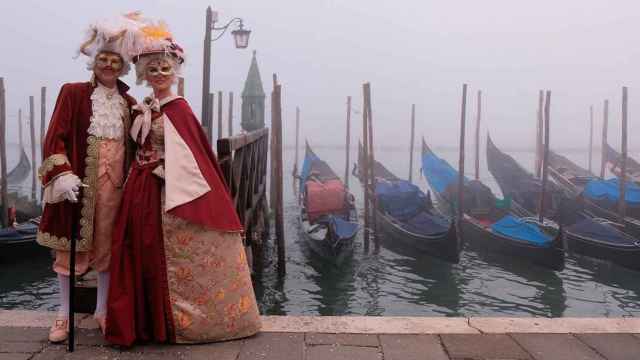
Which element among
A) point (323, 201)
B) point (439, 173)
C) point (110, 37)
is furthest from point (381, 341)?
point (439, 173)

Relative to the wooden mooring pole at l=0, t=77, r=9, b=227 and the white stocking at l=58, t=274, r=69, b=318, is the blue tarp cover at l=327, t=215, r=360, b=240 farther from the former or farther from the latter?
the wooden mooring pole at l=0, t=77, r=9, b=227

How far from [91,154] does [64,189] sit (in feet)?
0.87

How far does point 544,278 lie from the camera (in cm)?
859

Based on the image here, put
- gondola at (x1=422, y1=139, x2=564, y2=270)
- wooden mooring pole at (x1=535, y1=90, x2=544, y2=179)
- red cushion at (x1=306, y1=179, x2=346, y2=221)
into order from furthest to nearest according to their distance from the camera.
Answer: wooden mooring pole at (x1=535, y1=90, x2=544, y2=179) < red cushion at (x1=306, y1=179, x2=346, y2=221) < gondola at (x1=422, y1=139, x2=564, y2=270)

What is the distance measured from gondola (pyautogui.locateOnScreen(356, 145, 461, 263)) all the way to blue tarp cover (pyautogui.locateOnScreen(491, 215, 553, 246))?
1002 mm

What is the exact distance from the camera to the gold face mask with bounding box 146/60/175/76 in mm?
2273

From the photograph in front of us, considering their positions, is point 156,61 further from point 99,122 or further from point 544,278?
point 544,278

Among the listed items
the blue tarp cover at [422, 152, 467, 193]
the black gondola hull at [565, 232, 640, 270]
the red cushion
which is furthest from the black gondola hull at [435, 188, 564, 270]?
the blue tarp cover at [422, 152, 467, 193]

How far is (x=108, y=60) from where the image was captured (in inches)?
88.7

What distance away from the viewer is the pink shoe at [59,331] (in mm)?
2189

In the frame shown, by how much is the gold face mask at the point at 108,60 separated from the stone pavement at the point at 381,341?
1303 mm

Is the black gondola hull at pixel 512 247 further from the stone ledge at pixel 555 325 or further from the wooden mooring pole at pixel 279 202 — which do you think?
the stone ledge at pixel 555 325

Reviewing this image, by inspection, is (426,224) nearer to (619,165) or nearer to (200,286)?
(200,286)

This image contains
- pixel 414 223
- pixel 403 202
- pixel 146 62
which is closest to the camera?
pixel 146 62
